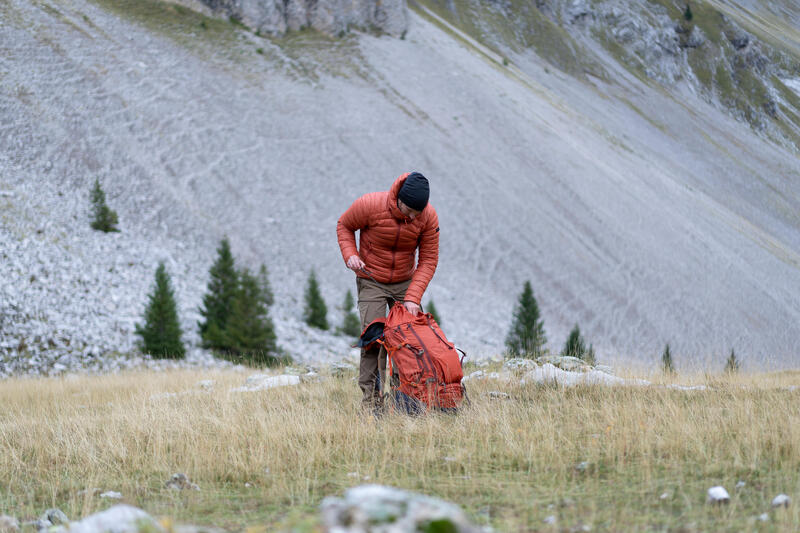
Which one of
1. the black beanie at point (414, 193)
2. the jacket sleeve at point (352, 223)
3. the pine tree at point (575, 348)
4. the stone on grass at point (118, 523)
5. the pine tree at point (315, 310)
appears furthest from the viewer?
the pine tree at point (315, 310)

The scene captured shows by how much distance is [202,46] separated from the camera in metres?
44.6

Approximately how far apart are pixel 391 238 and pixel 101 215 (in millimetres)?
25109

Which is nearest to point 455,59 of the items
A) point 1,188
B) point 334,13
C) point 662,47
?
point 334,13

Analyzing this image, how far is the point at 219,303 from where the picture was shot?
75.2ft

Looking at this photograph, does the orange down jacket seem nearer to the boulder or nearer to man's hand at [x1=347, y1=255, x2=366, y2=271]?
man's hand at [x1=347, y1=255, x2=366, y2=271]

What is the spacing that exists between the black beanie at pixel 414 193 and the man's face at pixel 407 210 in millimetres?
60

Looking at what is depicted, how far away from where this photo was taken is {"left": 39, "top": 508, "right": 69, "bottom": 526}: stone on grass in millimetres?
3391

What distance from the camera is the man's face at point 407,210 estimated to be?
19.3 feet

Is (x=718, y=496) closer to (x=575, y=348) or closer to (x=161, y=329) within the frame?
(x=575, y=348)

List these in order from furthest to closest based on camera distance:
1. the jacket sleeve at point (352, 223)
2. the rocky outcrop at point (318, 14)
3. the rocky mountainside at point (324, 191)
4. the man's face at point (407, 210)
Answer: the rocky outcrop at point (318, 14) < the rocky mountainside at point (324, 191) < the jacket sleeve at point (352, 223) < the man's face at point (407, 210)

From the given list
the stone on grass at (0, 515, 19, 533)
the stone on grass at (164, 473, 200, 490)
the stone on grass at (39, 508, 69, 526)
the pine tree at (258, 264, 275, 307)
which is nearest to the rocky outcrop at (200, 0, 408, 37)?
the pine tree at (258, 264, 275, 307)

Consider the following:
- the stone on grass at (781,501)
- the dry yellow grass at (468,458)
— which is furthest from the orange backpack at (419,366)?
the stone on grass at (781,501)

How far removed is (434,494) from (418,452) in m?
0.77

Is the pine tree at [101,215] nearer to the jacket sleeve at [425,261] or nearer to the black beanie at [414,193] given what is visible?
the jacket sleeve at [425,261]
